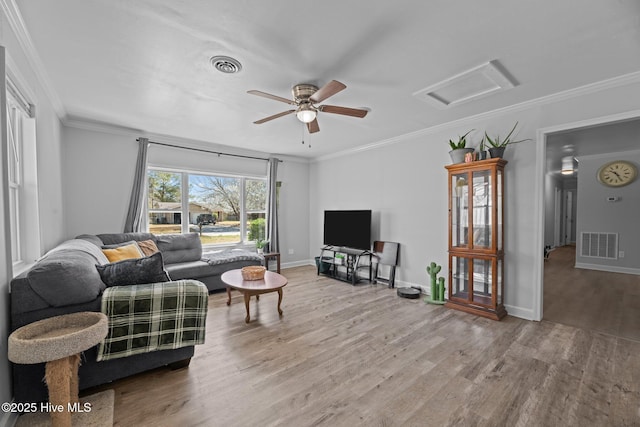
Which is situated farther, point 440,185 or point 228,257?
point 228,257

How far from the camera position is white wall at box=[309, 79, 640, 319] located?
2953 mm

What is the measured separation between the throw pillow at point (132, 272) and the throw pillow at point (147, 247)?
1901 mm

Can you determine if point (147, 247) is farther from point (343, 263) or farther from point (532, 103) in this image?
point (532, 103)

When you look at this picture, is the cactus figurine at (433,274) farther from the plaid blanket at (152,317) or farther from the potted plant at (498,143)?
the plaid blanket at (152,317)

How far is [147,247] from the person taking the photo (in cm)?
396

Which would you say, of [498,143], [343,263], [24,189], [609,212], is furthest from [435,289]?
[609,212]

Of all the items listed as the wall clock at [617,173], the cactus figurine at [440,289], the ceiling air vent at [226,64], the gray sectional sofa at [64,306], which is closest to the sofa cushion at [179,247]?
the gray sectional sofa at [64,306]

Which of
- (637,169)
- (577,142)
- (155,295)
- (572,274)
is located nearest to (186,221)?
(155,295)

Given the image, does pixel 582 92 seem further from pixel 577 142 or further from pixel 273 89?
pixel 273 89

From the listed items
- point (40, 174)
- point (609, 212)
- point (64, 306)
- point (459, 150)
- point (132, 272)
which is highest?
point (459, 150)

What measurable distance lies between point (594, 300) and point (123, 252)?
643cm

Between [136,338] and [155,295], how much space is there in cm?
31

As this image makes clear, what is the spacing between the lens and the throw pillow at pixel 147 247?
3902 millimetres

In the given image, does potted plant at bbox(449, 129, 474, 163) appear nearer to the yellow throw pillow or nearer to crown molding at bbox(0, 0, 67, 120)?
crown molding at bbox(0, 0, 67, 120)
